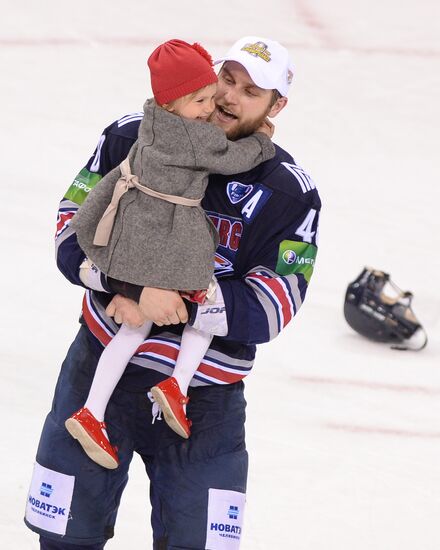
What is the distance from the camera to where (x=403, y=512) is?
4.13 meters

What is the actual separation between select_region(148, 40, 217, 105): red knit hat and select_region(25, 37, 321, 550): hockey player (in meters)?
0.16

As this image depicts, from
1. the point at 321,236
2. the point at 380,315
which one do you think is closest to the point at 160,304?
the point at 380,315

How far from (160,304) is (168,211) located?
0.65 ft

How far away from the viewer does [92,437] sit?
2771 millimetres

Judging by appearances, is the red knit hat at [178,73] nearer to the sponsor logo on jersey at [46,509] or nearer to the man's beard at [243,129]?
the man's beard at [243,129]

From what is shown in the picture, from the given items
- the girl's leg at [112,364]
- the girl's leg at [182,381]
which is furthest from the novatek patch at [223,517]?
the girl's leg at [112,364]

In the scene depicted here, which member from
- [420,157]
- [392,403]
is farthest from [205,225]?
[420,157]

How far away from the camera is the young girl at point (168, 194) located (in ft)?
8.64

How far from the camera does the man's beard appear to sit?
9.19ft

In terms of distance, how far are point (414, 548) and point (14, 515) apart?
49.7 inches

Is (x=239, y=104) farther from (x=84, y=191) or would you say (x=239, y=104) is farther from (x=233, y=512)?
(x=233, y=512)

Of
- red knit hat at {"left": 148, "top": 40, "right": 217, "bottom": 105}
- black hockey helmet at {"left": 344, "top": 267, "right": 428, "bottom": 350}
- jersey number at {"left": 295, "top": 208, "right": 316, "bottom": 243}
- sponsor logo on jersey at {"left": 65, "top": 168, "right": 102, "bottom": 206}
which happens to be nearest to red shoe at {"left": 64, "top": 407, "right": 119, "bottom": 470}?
sponsor logo on jersey at {"left": 65, "top": 168, "right": 102, "bottom": 206}

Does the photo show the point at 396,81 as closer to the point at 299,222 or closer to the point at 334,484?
the point at 334,484

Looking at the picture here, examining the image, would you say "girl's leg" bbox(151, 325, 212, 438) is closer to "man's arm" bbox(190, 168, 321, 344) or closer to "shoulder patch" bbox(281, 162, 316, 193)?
"man's arm" bbox(190, 168, 321, 344)
